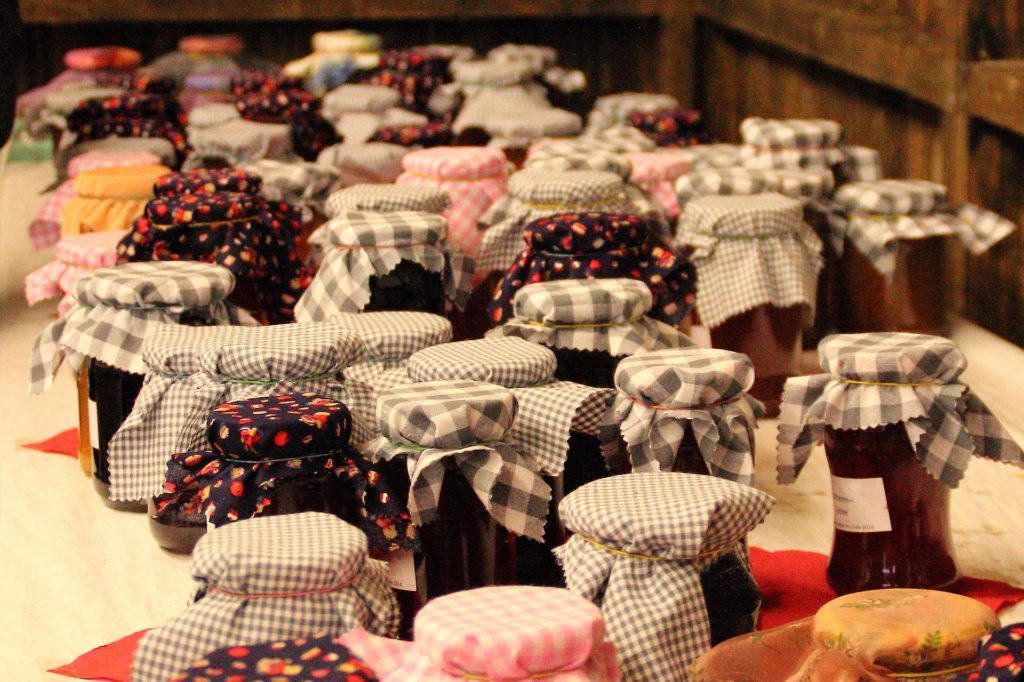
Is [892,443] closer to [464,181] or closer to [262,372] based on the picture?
[262,372]

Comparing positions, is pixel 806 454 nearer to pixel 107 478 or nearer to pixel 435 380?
pixel 435 380

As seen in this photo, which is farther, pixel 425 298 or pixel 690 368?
pixel 425 298

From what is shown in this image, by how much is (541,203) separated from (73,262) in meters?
0.58

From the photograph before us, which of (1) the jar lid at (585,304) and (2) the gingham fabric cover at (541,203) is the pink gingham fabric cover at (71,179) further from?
(1) the jar lid at (585,304)

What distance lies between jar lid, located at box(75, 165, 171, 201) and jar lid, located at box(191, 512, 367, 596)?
110 centimetres

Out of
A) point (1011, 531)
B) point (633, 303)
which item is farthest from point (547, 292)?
point (1011, 531)

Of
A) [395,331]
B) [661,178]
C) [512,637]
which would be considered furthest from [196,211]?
[512,637]

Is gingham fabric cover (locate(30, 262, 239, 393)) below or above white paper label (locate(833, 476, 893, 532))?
above

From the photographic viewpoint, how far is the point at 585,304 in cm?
130

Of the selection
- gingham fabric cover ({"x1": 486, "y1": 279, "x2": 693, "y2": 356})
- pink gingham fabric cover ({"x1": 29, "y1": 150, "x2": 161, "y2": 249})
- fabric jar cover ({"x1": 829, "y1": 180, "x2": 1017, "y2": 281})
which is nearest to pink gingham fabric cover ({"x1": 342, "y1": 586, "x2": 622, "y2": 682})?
gingham fabric cover ({"x1": 486, "y1": 279, "x2": 693, "y2": 356})

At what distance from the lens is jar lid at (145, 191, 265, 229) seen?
1.58 metres

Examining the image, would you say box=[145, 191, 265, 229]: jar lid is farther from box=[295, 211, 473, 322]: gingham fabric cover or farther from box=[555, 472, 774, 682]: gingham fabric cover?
box=[555, 472, 774, 682]: gingham fabric cover

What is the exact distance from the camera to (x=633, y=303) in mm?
1317

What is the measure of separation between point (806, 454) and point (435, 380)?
0.33 metres
